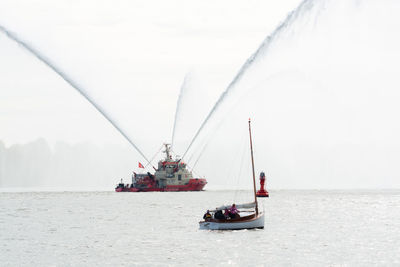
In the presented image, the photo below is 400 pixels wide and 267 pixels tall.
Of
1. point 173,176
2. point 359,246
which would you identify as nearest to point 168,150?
point 173,176

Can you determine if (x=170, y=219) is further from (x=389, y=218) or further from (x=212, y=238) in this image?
(x=389, y=218)

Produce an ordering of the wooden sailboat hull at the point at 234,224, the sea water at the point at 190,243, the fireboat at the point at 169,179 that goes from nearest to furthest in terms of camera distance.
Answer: the sea water at the point at 190,243 < the wooden sailboat hull at the point at 234,224 < the fireboat at the point at 169,179

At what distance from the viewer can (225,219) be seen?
63500 millimetres

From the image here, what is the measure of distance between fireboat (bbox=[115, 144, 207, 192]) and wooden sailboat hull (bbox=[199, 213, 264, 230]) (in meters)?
91.7

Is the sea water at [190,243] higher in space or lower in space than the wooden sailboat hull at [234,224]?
lower

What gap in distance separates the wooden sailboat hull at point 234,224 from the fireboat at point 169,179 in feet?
301

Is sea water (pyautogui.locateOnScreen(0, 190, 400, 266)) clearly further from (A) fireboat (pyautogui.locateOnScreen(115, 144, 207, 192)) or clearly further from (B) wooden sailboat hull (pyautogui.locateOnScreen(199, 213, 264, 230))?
(A) fireboat (pyautogui.locateOnScreen(115, 144, 207, 192))

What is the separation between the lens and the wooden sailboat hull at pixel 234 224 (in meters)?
63.5

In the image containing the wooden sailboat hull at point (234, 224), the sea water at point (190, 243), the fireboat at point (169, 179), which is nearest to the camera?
the sea water at point (190, 243)

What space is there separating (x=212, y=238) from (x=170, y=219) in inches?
918

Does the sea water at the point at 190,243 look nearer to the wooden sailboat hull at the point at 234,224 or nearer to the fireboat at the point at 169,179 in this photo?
the wooden sailboat hull at the point at 234,224

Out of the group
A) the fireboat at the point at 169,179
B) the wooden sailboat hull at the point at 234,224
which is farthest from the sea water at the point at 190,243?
the fireboat at the point at 169,179

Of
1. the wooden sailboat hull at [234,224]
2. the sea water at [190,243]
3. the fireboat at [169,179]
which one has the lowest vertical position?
the sea water at [190,243]

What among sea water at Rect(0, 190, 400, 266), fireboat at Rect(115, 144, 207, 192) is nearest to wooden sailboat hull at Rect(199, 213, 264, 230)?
sea water at Rect(0, 190, 400, 266)
